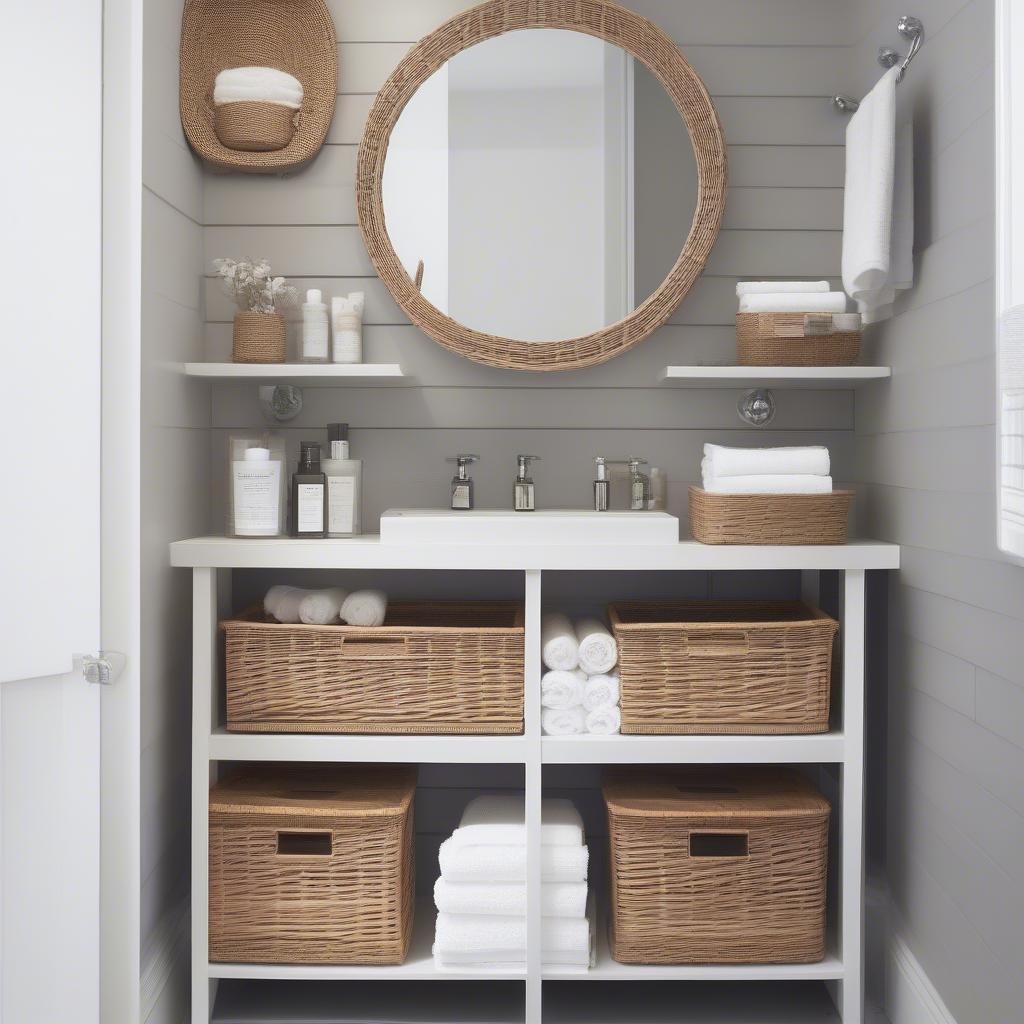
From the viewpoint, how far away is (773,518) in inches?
72.2

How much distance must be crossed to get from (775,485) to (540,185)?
2.67 ft

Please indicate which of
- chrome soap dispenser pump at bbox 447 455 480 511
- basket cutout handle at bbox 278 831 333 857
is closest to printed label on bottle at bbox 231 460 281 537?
chrome soap dispenser pump at bbox 447 455 480 511

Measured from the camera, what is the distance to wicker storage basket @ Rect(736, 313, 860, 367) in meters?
1.99

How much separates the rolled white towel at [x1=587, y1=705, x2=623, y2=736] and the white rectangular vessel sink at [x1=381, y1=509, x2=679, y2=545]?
0.31 metres

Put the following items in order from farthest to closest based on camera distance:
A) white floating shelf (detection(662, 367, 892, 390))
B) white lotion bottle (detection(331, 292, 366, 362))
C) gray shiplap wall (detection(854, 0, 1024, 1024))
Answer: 1. white lotion bottle (detection(331, 292, 366, 362))
2. white floating shelf (detection(662, 367, 892, 390))
3. gray shiplap wall (detection(854, 0, 1024, 1024))

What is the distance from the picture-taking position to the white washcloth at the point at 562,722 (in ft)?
6.10

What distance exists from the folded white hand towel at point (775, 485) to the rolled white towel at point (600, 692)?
0.40m

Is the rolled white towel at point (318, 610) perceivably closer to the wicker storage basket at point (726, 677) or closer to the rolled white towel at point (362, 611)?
the rolled white towel at point (362, 611)

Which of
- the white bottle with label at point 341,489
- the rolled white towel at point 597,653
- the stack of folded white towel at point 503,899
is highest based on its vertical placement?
the white bottle with label at point 341,489

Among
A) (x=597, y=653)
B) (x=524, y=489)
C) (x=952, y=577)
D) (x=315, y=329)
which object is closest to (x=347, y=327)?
(x=315, y=329)

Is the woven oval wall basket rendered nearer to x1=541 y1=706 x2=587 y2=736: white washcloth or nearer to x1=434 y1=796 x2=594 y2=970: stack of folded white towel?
x1=541 y1=706 x2=587 y2=736: white washcloth

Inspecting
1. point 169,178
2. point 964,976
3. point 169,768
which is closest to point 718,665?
point 964,976

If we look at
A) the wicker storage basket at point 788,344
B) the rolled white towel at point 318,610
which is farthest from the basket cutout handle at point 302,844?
the wicker storage basket at point 788,344

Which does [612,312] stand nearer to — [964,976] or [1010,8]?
[1010,8]
